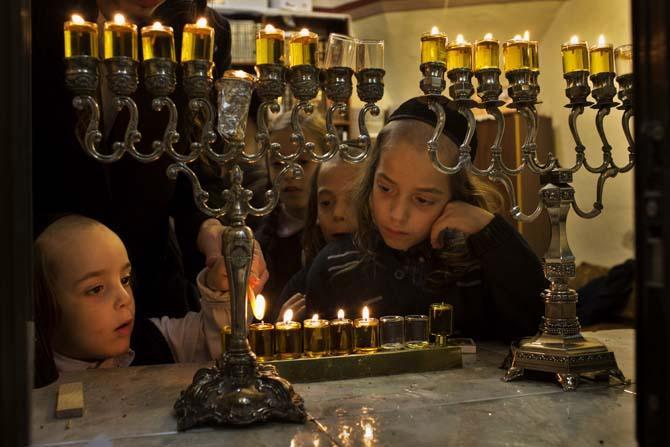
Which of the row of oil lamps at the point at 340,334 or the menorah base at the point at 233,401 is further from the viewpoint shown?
the row of oil lamps at the point at 340,334

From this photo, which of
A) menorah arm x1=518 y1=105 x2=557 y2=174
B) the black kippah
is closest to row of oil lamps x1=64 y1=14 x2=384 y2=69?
menorah arm x1=518 y1=105 x2=557 y2=174

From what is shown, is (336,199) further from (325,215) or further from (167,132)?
(167,132)

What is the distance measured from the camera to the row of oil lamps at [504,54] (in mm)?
2119

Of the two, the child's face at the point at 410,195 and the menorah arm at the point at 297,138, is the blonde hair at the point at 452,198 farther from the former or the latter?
the menorah arm at the point at 297,138

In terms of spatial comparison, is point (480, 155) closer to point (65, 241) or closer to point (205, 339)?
point (205, 339)

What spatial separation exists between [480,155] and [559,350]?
4.27 ft

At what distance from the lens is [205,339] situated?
109 inches

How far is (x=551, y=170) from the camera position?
7.66 feet

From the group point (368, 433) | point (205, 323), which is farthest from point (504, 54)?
point (205, 323)

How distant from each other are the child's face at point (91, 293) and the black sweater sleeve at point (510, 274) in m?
1.34

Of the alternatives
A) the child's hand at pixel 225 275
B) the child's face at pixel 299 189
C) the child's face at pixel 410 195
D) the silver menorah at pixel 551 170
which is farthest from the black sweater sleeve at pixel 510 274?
the child's hand at pixel 225 275

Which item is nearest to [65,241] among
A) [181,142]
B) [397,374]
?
[181,142]

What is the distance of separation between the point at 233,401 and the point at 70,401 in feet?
1.59

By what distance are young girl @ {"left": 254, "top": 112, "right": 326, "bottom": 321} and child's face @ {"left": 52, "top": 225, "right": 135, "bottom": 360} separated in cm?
62
